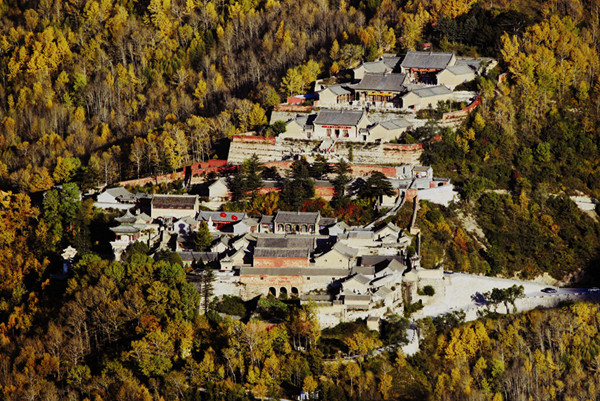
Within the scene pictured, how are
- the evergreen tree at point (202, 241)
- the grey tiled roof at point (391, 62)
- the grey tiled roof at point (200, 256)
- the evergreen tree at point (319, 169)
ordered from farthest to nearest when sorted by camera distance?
the grey tiled roof at point (391, 62), the evergreen tree at point (319, 169), the evergreen tree at point (202, 241), the grey tiled roof at point (200, 256)

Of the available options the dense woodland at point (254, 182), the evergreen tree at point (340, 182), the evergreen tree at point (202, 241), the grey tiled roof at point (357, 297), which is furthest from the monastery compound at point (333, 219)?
the dense woodland at point (254, 182)

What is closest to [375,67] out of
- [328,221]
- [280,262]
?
[328,221]

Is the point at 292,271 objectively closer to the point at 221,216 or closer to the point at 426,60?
the point at 221,216

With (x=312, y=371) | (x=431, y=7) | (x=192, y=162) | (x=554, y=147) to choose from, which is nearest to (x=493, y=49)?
(x=431, y=7)

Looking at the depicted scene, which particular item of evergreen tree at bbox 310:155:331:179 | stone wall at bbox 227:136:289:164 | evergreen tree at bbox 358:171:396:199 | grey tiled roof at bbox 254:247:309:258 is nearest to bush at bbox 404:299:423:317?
grey tiled roof at bbox 254:247:309:258

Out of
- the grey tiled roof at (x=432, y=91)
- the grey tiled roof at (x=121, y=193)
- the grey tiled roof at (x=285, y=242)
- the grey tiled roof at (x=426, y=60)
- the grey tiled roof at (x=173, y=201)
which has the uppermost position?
the grey tiled roof at (x=426, y=60)

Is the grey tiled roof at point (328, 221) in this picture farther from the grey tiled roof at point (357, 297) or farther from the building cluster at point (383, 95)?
the building cluster at point (383, 95)

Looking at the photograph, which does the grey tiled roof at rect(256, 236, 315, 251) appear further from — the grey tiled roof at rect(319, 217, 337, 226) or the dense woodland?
the dense woodland

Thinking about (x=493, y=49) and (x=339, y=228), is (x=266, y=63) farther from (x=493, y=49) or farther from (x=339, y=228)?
(x=339, y=228)
